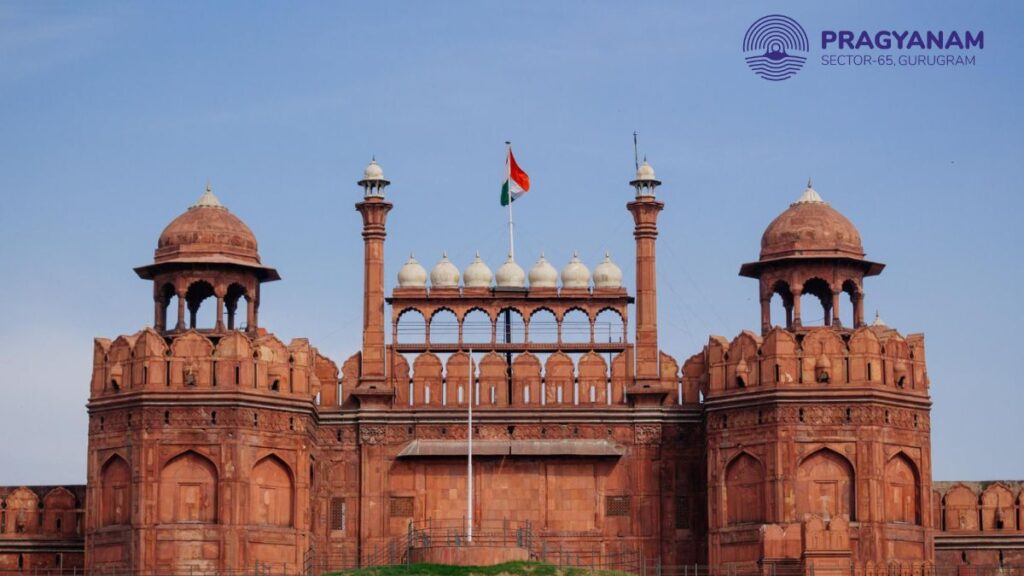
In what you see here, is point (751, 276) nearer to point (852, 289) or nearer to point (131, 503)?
point (852, 289)

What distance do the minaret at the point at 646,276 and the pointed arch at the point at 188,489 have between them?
11.2m

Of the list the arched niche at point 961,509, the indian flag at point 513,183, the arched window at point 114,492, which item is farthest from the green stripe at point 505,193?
the arched niche at point 961,509

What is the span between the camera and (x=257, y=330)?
2712 inches

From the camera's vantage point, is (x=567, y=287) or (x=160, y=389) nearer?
(x=160, y=389)

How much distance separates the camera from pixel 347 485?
68625mm

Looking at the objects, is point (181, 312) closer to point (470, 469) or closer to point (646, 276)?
point (470, 469)

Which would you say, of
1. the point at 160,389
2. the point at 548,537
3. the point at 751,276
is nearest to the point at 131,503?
the point at 160,389

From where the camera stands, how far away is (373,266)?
229 feet

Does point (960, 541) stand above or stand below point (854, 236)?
below

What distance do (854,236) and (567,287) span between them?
24.4ft

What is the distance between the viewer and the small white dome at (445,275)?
70.2 meters

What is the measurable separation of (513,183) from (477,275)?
9.19 feet

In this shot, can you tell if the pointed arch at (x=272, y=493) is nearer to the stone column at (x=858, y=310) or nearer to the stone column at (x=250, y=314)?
the stone column at (x=250, y=314)

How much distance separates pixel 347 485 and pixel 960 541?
603 inches
